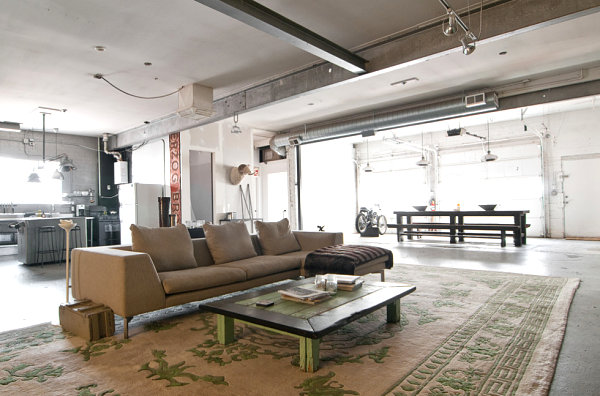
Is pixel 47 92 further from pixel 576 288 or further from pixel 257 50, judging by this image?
pixel 576 288

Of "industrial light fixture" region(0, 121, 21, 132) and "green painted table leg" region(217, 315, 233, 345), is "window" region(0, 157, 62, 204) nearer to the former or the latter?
"industrial light fixture" region(0, 121, 21, 132)

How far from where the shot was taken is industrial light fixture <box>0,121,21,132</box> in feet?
27.7

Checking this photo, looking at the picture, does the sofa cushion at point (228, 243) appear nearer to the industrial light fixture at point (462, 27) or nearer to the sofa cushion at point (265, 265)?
the sofa cushion at point (265, 265)

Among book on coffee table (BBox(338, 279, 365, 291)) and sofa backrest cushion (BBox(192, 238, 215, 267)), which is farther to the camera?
sofa backrest cushion (BBox(192, 238, 215, 267))

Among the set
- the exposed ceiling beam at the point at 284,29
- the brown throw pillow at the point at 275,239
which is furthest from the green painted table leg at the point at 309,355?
the exposed ceiling beam at the point at 284,29

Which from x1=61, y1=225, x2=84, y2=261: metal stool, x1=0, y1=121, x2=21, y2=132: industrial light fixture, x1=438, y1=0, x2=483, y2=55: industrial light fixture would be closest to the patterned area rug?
x1=438, y1=0, x2=483, y2=55: industrial light fixture

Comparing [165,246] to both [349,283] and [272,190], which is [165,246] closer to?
[349,283]

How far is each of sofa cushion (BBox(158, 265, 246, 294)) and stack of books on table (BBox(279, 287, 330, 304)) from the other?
0.93 m

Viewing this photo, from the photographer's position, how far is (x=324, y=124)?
912 centimetres

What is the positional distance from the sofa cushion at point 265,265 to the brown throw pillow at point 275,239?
0.40 meters

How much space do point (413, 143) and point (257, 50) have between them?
892 cm

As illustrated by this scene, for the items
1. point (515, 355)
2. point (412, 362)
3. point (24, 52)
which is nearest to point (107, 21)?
point (24, 52)

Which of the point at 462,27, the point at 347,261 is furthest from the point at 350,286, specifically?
the point at 462,27

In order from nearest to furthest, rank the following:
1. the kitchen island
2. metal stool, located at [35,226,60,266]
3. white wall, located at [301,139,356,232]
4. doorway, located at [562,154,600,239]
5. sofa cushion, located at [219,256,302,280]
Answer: sofa cushion, located at [219,256,302,280] < the kitchen island < metal stool, located at [35,226,60,266] < doorway, located at [562,154,600,239] < white wall, located at [301,139,356,232]
